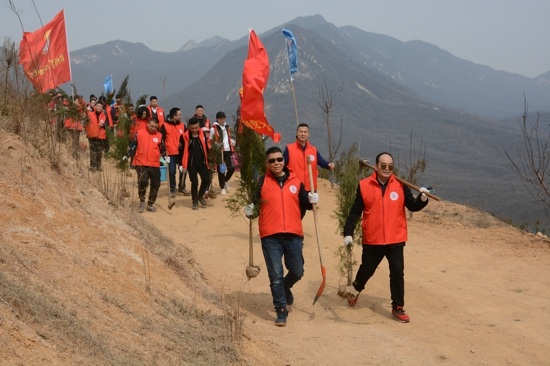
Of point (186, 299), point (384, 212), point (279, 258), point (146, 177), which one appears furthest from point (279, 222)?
point (146, 177)

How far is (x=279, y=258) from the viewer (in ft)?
21.0

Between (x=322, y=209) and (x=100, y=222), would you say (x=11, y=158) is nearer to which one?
(x=100, y=222)

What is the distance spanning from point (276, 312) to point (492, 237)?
6.91 m

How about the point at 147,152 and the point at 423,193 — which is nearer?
the point at 423,193

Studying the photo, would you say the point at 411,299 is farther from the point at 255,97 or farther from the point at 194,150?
the point at 194,150

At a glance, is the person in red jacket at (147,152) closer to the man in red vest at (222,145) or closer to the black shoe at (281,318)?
the man in red vest at (222,145)

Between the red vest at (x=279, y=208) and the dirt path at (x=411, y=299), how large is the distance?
37.9 inches

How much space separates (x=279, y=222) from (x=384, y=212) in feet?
3.68

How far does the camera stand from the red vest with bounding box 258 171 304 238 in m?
6.38

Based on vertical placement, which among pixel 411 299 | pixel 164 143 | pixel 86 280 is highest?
pixel 164 143

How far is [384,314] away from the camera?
7031 mm

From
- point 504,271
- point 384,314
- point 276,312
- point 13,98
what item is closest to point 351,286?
point 384,314

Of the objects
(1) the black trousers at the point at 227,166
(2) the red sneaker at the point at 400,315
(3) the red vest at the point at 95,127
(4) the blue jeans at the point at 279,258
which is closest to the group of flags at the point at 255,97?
(4) the blue jeans at the point at 279,258

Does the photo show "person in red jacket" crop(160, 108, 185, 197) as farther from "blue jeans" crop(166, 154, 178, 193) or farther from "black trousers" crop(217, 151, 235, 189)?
"black trousers" crop(217, 151, 235, 189)
